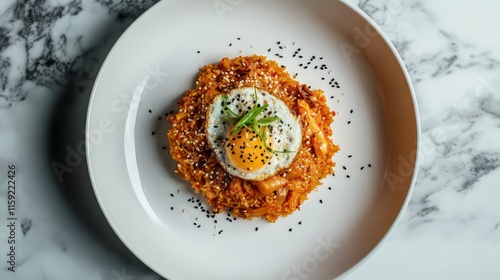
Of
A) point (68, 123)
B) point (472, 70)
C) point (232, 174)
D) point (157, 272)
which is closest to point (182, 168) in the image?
point (232, 174)

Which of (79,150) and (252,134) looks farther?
(79,150)

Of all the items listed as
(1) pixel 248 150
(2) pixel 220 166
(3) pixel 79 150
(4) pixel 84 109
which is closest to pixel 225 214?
(2) pixel 220 166

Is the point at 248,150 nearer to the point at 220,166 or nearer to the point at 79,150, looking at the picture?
the point at 220,166

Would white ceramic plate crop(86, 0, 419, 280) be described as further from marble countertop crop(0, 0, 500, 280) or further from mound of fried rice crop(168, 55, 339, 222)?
marble countertop crop(0, 0, 500, 280)

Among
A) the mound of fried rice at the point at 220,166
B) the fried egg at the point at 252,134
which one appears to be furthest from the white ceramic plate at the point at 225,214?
the fried egg at the point at 252,134

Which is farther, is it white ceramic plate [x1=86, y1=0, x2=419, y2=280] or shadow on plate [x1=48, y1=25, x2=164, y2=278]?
shadow on plate [x1=48, y1=25, x2=164, y2=278]

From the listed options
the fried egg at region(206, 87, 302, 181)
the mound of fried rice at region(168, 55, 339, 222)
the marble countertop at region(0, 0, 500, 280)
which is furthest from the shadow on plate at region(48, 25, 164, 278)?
the fried egg at region(206, 87, 302, 181)
